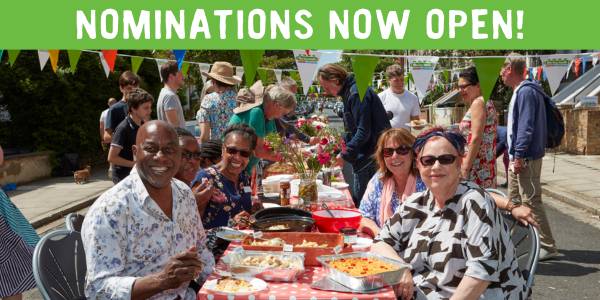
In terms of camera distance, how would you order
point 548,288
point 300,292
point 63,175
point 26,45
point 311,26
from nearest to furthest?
point 300,292 → point 548,288 → point 311,26 → point 26,45 → point 63,175

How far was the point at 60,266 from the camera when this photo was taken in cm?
259

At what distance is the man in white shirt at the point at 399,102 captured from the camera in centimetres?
777

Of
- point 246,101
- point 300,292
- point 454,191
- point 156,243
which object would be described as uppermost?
point 246,101

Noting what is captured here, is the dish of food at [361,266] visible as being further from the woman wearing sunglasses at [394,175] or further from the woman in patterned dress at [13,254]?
the woman in patterned dress at [13,254]

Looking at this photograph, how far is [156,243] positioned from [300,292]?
703 mm

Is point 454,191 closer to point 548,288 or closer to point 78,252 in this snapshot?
point 78,252

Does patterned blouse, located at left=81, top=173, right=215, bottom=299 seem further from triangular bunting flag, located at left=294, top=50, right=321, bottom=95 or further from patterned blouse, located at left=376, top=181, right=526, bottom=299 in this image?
triangular bunting flag, located at left=294, top=50, right=321, bottom=95

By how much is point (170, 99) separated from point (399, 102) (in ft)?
10.9

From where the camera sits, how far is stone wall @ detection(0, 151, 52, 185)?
35.4 ft

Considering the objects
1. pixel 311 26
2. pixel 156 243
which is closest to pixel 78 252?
pixel 156 243

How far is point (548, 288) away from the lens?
15.5ft

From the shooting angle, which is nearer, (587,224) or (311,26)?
(311,26)

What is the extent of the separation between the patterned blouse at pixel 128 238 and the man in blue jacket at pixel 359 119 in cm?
307

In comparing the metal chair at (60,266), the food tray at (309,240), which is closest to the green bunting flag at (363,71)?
the food tray at (309,240)
